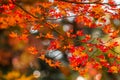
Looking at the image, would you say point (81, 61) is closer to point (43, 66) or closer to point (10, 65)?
point (10, 65)

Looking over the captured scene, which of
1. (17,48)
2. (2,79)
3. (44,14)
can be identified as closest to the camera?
(2,79)

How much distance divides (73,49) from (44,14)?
→ 1.23m

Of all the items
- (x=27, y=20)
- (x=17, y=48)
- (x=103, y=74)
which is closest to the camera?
(x=17, y=48)

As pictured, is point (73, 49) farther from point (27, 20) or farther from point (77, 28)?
point (77, 28)

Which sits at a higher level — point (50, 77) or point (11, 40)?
point (11, 40)

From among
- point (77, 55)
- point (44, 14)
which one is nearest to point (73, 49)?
point (77, 55)

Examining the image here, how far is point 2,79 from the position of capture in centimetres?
162

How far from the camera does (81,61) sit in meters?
6.61

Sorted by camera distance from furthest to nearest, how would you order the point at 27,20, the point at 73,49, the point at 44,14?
the point at 73,49
the point at 44,14
the point at 27,20

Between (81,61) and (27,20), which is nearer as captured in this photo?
(27,20)

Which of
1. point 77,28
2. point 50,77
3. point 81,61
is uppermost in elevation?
point 81,61

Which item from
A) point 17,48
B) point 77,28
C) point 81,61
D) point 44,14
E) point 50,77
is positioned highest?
point 17,48

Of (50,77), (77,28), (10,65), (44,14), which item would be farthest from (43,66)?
(10,65)

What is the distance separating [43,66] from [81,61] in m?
7.05
